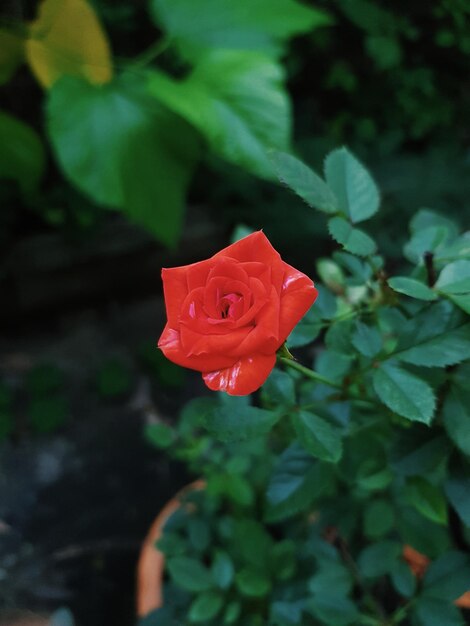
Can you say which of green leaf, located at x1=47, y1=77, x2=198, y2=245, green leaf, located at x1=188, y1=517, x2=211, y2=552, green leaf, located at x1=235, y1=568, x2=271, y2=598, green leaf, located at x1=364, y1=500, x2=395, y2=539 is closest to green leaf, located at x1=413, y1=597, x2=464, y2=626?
green leaf, located at x1=364, y1=500, x2=395, y2=539

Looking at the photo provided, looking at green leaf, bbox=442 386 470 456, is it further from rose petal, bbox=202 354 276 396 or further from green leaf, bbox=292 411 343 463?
rose petal, bbox=202 354 276 396

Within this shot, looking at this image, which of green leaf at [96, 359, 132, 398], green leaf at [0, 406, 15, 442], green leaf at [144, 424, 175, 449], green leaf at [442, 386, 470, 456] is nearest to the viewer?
green leaf at [442, 386, 470, 456]

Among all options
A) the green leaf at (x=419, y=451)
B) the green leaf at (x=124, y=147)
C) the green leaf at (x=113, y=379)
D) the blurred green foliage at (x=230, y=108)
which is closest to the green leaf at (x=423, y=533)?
the green leaf at (x=419, y=451)

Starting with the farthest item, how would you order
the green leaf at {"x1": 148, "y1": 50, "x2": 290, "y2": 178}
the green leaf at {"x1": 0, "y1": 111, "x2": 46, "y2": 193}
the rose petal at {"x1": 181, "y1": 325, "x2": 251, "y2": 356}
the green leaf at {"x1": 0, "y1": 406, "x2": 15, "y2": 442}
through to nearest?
the green leaf at {"x1": 0, "y1": 406, "x2": 15, "y2": 442}
the green leaf at {"x1": 0, "y1": 111, "x2": 46, "y2": 193}
the green leaf at {"x1": 148, "y1": 50, "x2": 290, "y2": 178}
the rose petal at {"x1": 181, "y1": 325, "x2": 251, "y2": 356}

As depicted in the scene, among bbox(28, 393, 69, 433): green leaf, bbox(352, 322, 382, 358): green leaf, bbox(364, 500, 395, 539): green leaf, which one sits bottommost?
bbox(28, 393, 69, 433): green leaf

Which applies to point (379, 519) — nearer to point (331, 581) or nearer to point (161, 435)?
point (331, 581)

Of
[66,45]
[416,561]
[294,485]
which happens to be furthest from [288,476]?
[66,45]

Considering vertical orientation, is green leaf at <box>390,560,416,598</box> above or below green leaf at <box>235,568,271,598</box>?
above

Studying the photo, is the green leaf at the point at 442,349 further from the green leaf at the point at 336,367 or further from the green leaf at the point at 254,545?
the green leaf at the point at 254,545
